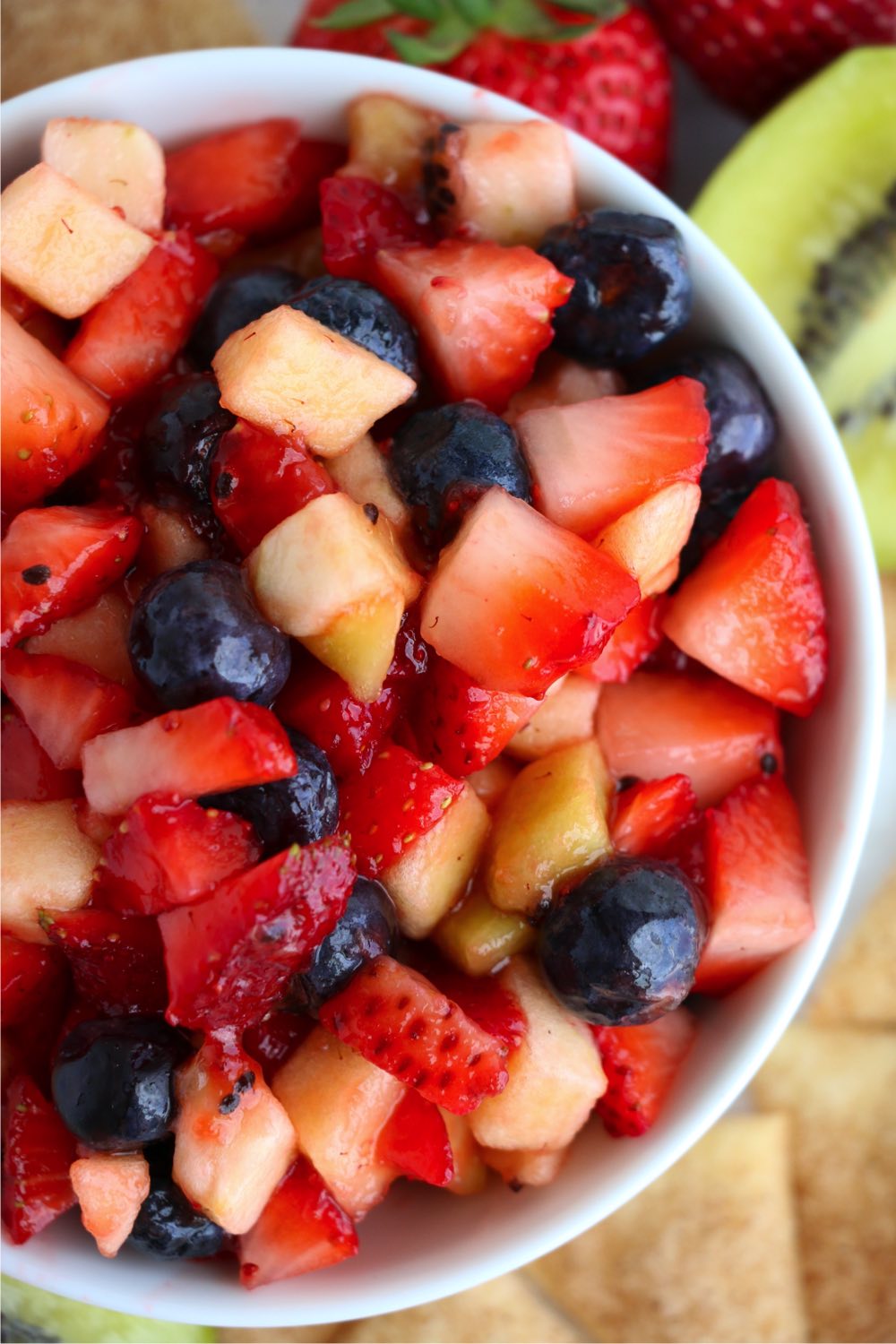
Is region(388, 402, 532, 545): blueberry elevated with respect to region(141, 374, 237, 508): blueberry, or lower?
elevated

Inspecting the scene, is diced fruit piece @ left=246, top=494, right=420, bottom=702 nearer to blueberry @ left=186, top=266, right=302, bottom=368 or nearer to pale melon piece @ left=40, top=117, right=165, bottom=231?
blueberry @ left=186, top=266, right=302, bottom=368

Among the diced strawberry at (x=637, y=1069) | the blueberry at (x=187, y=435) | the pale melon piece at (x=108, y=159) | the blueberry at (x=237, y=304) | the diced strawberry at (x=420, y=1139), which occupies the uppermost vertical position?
the pale melon piece at (x=108, y=159)

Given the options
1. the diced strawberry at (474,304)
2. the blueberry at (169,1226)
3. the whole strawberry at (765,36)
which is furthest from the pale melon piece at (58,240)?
the whole strawberry at (765,36)

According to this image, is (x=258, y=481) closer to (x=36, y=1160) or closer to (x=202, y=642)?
(x=202, y=642)

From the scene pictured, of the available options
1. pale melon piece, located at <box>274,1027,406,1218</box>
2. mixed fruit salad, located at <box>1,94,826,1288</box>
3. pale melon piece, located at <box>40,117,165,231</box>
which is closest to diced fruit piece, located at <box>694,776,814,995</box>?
mixed fruit salad, located at <box>1,94,826,1288</box>

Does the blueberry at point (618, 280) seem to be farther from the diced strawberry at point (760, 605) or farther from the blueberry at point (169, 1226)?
the blueberry at point (169, 1226)

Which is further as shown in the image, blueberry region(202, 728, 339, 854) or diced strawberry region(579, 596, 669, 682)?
diced strawberry region(579, 596, 669, 682)

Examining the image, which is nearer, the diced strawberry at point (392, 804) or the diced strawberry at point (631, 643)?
the diced strawberry at point (392, 804)
